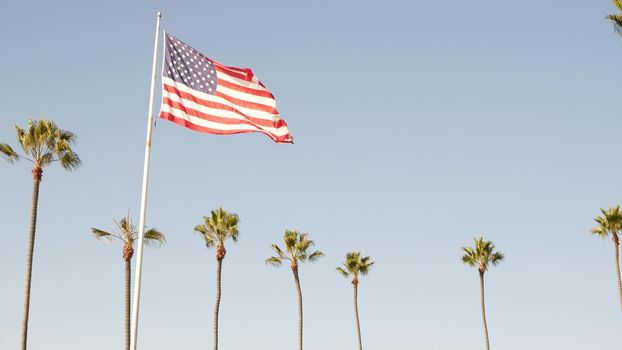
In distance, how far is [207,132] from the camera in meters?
21.6

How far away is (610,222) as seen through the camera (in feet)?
220

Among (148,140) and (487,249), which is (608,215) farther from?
(148,140)

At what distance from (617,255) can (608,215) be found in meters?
3.63

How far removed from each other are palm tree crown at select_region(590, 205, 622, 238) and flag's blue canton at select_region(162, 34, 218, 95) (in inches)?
2092

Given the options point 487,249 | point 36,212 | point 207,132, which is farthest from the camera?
point 487,249

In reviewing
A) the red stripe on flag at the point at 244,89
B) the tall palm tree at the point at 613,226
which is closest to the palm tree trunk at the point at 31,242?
the red stripe on flag at the point at 244,89

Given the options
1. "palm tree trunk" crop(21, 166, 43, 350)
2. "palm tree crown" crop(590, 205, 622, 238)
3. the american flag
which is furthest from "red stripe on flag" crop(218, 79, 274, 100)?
"palm tree crown" crop(590, 205, 622, 238)

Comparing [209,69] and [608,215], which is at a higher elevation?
[608,215]

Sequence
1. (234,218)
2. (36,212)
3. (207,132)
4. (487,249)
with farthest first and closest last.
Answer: (487,249)
(234,218)
(36,212)
(207,132)

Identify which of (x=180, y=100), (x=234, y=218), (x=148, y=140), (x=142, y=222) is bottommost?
(x=142, y=222)

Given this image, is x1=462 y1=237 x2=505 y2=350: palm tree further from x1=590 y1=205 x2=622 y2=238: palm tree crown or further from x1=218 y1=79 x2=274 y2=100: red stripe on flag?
x1=218 y1=79 x2=274 y2=100: red stripe on flag

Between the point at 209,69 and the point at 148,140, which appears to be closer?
the point at 148,140

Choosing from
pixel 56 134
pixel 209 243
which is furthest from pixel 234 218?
pixel 56 134

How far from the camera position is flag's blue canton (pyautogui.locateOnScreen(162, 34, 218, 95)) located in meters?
22.0
